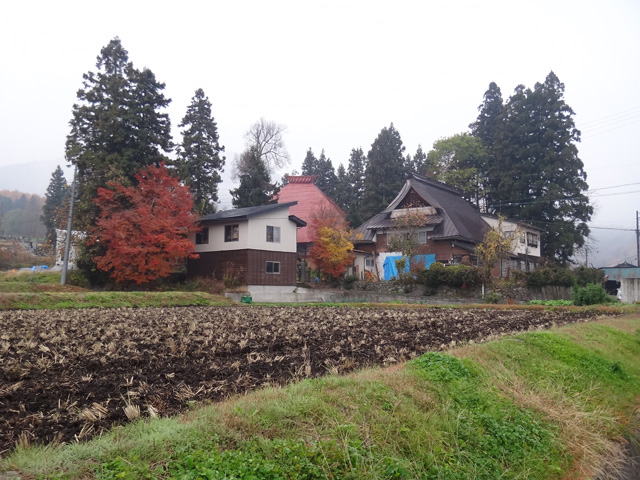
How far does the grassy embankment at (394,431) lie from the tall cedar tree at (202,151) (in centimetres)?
→ 3595

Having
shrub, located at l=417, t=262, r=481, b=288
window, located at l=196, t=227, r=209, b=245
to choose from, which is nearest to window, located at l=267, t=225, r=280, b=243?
window, located at l=196, t=227, r=209, b=245

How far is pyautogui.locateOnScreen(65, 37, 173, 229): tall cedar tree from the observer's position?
30.4 meters

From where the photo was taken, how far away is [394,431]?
12.6 feet

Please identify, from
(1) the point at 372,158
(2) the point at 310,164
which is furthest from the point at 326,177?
(1) the point at 372,158

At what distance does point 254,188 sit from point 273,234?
11.5 m

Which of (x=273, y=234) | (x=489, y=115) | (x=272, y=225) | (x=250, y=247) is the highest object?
(x=489, y=115)

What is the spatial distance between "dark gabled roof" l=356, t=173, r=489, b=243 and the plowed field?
984 inches

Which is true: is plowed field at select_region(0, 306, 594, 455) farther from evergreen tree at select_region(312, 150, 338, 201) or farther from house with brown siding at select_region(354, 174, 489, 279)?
evergreen tree at select_region(312, 150, 338, 201)

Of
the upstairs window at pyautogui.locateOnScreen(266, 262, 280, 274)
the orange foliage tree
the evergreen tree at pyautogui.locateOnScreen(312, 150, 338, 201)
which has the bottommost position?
the upstairs window at pyautogui.locateOnScreen(266, 262, 280, 274)

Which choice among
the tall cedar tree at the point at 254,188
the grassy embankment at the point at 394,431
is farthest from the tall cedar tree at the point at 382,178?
the grassy embankment at the point at 394,431

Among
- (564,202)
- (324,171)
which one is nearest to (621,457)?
(564,202)

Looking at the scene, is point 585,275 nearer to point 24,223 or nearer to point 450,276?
point 450,276

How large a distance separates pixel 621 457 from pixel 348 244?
29.9 metres

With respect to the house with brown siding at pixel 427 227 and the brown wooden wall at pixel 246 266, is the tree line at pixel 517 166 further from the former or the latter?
the brown wooden wall at pixel 246 266
